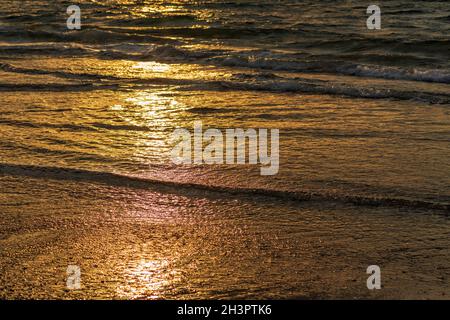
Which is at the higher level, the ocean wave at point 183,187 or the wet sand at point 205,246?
the ocean wave at point 183,187

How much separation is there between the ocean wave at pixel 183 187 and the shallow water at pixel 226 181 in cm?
1

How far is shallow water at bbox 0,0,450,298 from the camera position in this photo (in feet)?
12.6

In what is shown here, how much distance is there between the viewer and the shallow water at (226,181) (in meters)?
3.83

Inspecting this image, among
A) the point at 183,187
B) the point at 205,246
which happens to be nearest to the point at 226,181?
the point at 183,187

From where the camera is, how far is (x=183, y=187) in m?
5.17

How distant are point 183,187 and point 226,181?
1.03ft

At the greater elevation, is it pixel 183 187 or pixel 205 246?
pixel 183 187

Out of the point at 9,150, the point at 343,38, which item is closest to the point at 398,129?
the point at 9,150

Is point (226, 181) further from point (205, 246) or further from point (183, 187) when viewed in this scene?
point (205, 246)

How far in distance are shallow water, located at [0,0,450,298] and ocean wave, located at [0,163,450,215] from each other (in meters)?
0.01

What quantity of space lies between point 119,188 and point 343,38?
9.68m

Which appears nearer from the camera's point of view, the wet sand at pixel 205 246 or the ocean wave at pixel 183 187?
the wet sand at pixel 205 246

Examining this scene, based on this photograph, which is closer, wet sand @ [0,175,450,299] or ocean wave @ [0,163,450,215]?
wet sand @ [0,175,450,299]

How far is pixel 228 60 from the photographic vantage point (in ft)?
39.3
